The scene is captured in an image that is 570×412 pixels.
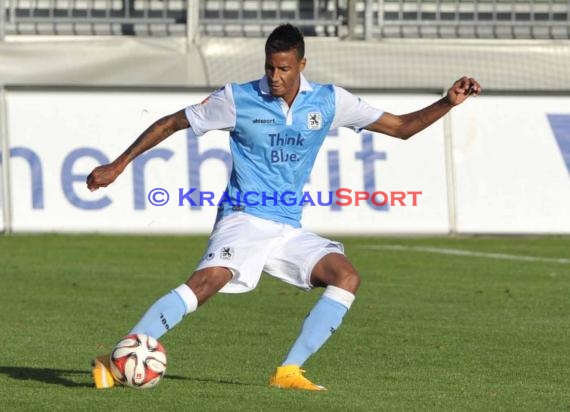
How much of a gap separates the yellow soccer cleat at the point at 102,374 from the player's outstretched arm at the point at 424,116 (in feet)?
6.31

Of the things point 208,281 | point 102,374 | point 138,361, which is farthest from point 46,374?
point 208,281

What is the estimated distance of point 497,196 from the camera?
18.5m

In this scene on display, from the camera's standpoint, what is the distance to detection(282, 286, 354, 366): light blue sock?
761 centimetres

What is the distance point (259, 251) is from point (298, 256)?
0.20 m

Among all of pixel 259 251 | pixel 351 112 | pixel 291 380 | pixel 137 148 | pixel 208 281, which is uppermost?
pixel 351 112

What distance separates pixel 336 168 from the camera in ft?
59.8

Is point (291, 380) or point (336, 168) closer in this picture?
point (291, 380)

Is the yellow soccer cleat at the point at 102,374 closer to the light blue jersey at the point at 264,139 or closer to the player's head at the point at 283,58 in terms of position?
the light blue jersey at the point at 264,139

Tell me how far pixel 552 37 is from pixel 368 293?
34.0 feet

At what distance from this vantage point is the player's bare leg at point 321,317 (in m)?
7.60

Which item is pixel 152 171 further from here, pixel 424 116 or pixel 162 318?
pixel 162 318

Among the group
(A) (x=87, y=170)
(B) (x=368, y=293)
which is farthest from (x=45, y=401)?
(A) (x=87, y=170)

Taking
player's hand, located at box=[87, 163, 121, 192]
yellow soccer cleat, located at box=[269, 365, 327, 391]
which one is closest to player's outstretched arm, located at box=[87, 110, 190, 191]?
player's hand, located at box=[87, 163, 121, 192]

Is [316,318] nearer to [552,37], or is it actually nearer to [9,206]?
[9,206]
